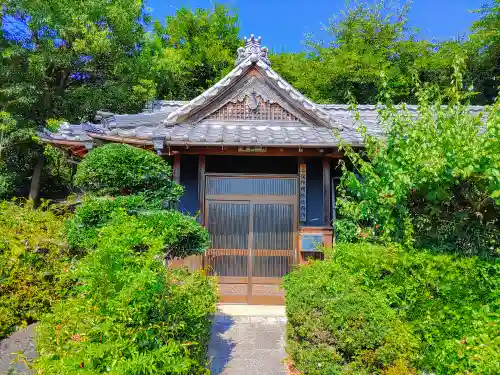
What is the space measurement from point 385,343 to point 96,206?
3.92 m

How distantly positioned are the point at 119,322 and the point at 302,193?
5.13 m

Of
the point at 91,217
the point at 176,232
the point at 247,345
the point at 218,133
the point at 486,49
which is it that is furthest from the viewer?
the point at 486,49

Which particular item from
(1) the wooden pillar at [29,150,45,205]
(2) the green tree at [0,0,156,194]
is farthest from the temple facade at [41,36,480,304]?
(1) the wooden pillar at [29,150,45,205]

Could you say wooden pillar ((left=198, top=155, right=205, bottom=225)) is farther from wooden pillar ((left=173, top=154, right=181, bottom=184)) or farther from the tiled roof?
the tiled roof

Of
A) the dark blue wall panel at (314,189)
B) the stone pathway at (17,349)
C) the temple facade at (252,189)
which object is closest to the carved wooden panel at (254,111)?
the temple facade at (252,189)

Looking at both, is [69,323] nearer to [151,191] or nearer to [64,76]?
[151,191]

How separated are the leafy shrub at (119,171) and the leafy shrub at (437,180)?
10.1 feet

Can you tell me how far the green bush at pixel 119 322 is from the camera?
104 inches

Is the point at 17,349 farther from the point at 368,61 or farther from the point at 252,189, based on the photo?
the point at 368,61

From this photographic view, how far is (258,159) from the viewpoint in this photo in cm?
768

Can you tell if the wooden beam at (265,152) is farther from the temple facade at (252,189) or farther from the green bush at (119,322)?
the green bush at (119,322)

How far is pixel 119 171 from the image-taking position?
4898 mm

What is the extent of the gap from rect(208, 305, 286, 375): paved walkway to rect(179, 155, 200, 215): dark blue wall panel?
226 centimetres

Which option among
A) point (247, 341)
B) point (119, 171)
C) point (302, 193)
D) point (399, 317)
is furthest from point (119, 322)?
point (302, 193)
